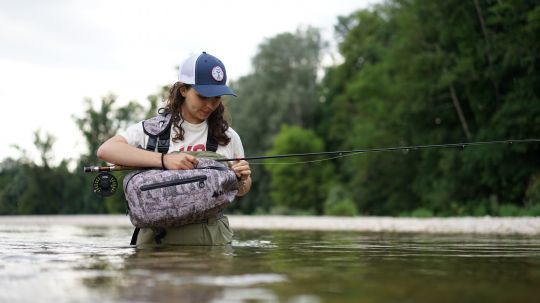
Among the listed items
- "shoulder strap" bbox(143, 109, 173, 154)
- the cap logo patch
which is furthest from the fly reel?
the cap logo patch

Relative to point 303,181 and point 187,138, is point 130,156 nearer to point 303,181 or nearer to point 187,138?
point 187,138

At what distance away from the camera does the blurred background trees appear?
2923cm

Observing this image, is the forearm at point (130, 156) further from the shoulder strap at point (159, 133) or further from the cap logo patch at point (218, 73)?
the cap logo patch at point (218, 73)

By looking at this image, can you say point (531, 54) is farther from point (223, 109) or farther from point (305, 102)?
point (305, 102)

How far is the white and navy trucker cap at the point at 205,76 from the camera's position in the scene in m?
5.68

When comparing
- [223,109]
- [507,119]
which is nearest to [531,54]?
[507,119]

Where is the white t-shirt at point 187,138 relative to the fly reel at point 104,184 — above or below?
above

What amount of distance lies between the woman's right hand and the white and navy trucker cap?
0.48 m

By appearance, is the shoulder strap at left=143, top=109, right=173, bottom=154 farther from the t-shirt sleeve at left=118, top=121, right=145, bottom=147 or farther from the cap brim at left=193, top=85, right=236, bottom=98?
the cap brim at left=193, top=85, right=236, bottom=98

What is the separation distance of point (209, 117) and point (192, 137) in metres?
0.22

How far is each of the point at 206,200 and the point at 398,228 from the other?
10622 mm

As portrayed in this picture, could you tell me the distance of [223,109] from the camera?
6031 mm

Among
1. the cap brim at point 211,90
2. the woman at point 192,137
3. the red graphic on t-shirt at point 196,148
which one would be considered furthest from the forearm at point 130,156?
the cap brim at point 211,90

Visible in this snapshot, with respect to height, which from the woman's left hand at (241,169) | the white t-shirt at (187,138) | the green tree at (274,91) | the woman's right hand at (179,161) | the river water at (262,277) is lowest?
the river water at (262,277)
